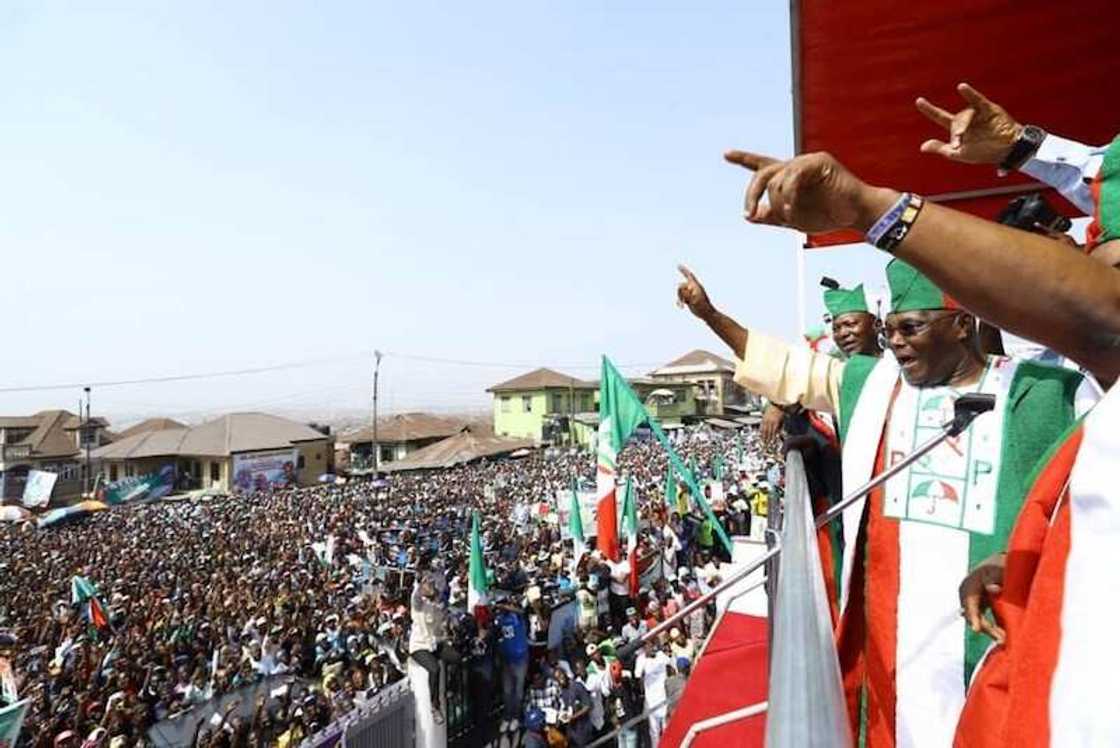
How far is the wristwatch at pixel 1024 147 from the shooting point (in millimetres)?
1994

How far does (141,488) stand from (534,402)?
28.6 metres

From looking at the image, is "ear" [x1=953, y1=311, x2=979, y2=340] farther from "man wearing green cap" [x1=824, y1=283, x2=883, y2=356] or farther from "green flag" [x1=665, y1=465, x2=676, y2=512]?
"green flag" [x1=665, y1=465, x2=676, y2=512]

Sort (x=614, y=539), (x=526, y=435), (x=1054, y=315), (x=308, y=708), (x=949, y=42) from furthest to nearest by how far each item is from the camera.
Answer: (x=526, y=435)
(x=614, y=539)
(x=308, y=708)
(x=949, y=42)
(x=1054, y=315)

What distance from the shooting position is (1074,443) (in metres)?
0.91

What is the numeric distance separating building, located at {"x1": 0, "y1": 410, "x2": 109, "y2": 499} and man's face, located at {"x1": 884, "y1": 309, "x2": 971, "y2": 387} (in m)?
46.2

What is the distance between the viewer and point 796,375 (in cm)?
258

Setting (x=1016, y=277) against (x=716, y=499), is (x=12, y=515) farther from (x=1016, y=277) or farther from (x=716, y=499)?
(x=1016, y=277)

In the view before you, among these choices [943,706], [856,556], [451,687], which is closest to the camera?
[943,706]

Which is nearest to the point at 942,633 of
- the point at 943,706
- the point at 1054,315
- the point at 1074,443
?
the point at 943,706

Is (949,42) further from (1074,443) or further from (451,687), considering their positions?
(451,687)

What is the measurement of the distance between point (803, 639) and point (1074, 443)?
0.47 meters

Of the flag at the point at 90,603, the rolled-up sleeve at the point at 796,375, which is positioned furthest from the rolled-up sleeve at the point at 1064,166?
the flag at the point at 90,603

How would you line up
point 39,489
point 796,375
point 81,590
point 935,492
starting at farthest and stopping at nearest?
point 39,489, point 81,590, point 796,375, point 935,492

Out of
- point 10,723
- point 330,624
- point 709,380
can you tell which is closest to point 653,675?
point 330,624
